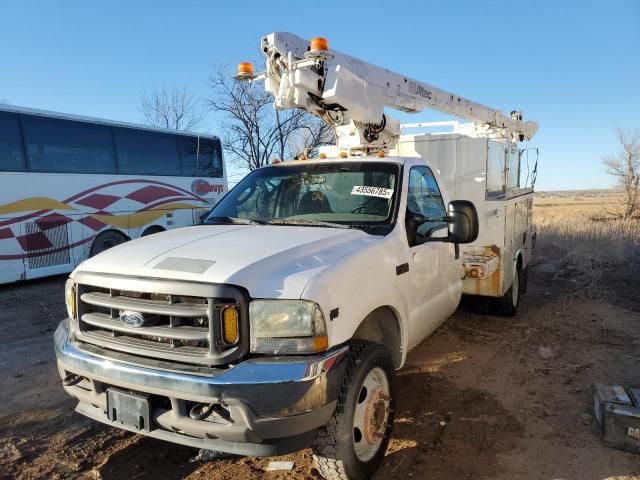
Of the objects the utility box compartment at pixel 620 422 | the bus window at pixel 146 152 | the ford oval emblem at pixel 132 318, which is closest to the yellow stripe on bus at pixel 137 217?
the bus window at pixel 146 152

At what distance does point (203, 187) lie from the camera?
1280 centimetres

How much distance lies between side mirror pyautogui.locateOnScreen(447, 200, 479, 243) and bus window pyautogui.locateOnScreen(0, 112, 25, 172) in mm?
8659

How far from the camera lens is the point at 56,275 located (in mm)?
10016

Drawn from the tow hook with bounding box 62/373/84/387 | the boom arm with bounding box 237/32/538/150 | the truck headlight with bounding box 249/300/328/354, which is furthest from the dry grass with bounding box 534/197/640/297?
the tow hook with bounding box 62/373/84/387

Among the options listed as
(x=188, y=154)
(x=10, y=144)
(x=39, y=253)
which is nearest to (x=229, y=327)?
(x=39, y=253)

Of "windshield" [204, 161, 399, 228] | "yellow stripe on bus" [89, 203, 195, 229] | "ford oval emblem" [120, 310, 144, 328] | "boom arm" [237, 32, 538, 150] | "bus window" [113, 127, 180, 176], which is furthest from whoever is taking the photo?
"bus window" [113, 127, 180, 176]

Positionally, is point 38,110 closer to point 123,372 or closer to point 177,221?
point 177,221

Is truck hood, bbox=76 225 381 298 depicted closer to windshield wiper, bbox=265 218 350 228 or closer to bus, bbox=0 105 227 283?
windshield wiper, bbox=265 218 350 228

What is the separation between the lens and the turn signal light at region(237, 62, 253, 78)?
480 cm

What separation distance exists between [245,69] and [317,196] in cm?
185

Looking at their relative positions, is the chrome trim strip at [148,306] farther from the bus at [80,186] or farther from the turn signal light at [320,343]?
the bus at [80,186]

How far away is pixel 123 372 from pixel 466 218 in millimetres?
2417

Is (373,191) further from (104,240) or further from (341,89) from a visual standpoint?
(104,240)

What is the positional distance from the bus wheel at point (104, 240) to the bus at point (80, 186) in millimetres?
22
